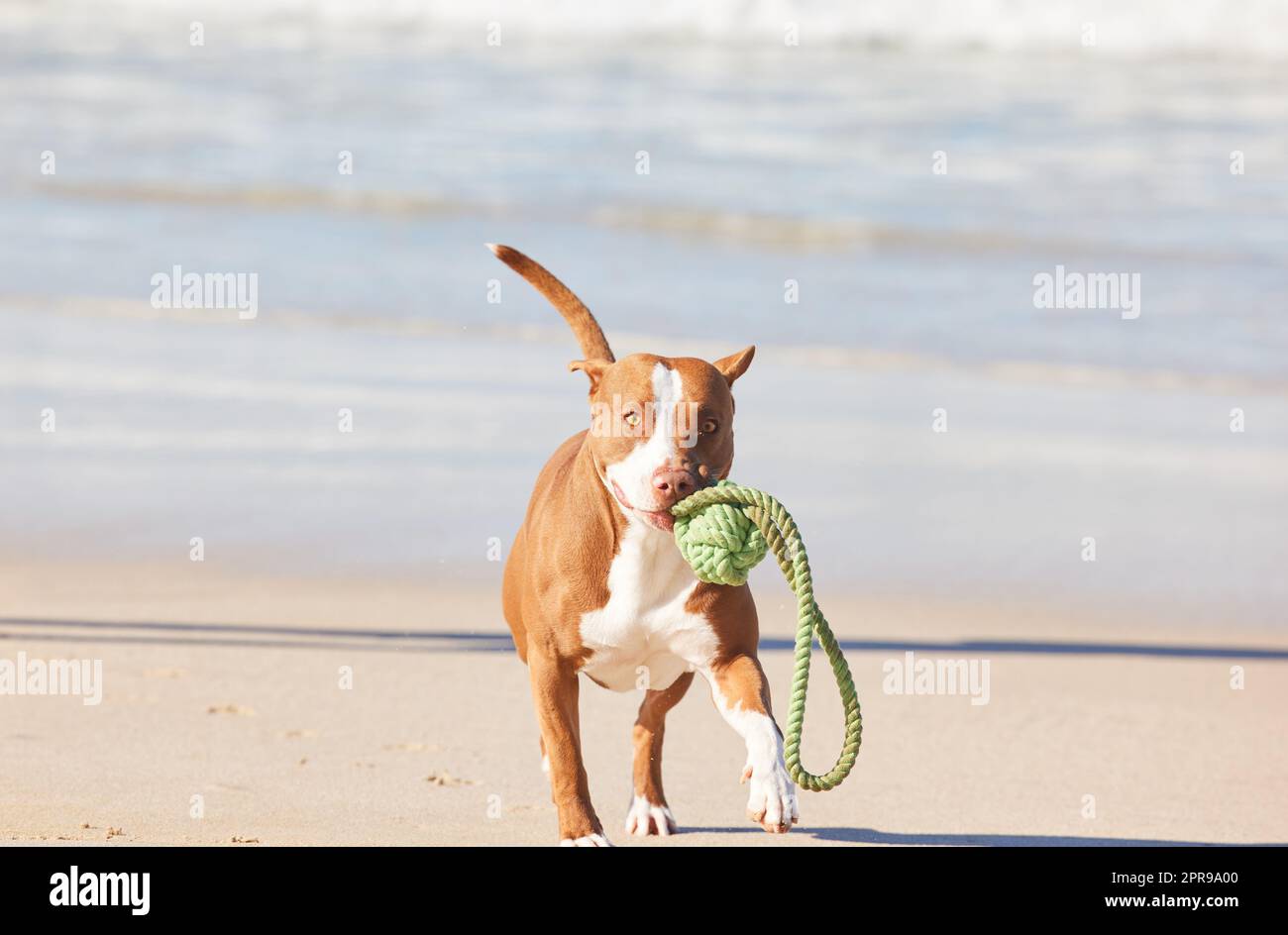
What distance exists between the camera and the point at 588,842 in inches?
182

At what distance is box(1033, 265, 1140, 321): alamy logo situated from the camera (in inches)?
582

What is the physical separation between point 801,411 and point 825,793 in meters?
5.42

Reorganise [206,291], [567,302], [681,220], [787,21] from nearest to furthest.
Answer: [567,302] < [206,291] < [681,220] < [787,21]

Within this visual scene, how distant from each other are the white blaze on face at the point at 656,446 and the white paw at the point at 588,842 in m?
0.91

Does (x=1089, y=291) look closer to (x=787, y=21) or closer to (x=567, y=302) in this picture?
(x=567, y=302)

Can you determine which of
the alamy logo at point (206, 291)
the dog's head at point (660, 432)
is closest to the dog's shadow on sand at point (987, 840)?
the dog's head at point (660, 432)

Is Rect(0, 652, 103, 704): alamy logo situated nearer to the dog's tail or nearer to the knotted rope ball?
the dog's tail

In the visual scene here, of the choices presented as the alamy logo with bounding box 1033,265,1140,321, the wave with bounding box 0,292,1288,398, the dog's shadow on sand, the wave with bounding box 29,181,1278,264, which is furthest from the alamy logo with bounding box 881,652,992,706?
the wave with bounding box 29,181,1278,264

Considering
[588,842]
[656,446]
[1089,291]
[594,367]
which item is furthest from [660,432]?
[1089,291]

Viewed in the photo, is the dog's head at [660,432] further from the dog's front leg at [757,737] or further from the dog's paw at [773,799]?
the dog's paw at [773,799]

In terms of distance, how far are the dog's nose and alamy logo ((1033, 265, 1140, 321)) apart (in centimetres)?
1072

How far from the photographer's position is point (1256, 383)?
12.4 meters

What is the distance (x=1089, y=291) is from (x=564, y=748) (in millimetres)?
12231

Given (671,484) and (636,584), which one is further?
(636,584)
